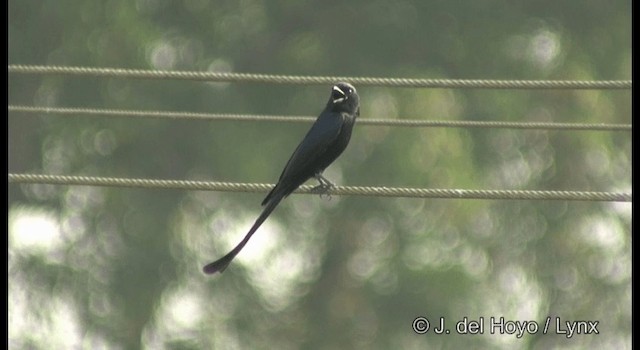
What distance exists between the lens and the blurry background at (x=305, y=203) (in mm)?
17422

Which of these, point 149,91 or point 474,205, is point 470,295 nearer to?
point 474,205

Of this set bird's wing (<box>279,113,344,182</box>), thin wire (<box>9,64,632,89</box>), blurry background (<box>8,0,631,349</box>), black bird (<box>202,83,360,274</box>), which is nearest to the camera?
black bird (<box>202,83,360,274</box>)

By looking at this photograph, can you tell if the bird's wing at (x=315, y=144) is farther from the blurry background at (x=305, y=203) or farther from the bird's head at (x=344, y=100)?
the blurry background at (x=305, y=203)

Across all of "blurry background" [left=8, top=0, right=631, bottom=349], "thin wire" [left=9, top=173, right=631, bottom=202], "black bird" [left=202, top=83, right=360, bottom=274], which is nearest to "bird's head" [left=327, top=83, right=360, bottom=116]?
"black bird" [left=202, top=83, right=360, bottom=274]

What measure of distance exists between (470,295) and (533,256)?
0.84m

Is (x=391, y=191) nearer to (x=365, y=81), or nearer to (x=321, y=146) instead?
(x=321, y=146)

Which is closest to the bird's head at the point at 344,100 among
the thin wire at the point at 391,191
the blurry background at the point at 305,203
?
the thin wire at the point at 391,191

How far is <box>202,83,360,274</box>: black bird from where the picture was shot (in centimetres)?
812

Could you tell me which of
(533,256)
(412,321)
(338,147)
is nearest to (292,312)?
(412,321)

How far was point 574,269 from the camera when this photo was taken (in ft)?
58.5

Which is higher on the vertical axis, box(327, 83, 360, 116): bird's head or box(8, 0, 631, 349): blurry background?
box(327, 83, 360, 116): bird's head

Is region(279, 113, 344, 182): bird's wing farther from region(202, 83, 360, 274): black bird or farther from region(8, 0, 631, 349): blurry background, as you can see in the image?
region(8, 0, 631, 349): blurry background

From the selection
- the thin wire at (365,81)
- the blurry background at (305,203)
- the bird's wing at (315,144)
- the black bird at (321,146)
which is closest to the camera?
the black bird at (321,146)

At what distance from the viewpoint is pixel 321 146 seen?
837 centimetres
